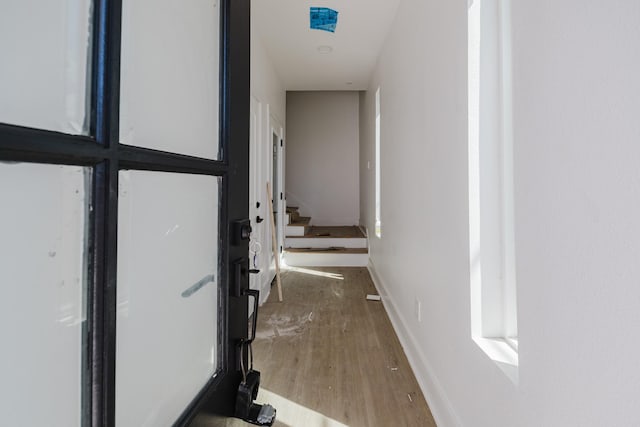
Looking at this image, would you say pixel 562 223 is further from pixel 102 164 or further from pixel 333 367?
pixel 333 367

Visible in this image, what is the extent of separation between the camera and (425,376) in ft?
6.20

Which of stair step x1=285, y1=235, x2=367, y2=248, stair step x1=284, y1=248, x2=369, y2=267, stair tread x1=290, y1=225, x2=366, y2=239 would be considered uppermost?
stair tread x1=290, y1=225, x2=366, y2=239

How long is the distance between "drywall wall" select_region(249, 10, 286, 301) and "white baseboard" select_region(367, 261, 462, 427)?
1234 mm

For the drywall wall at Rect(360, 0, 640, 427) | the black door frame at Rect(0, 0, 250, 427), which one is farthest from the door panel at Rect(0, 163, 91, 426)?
the drywall wall at Rect(360, 0, 640, 427)

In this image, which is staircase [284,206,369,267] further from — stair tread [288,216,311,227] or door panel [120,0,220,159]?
door panel [120,0,220,159]

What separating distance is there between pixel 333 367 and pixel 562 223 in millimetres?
1749

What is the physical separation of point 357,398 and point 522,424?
1.04m

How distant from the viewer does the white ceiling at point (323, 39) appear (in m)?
2.87

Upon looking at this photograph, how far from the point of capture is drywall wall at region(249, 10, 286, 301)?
3.13 meters

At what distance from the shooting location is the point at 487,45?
4.12 feet

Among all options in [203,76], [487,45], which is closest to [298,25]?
[487,45]

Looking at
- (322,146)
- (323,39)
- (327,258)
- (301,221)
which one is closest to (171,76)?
(323,39)

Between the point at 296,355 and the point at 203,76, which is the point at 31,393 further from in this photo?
the point at 296,355

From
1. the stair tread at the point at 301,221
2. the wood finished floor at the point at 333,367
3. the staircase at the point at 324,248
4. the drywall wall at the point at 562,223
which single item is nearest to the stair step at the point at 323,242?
the staircase at the point at 324,248
